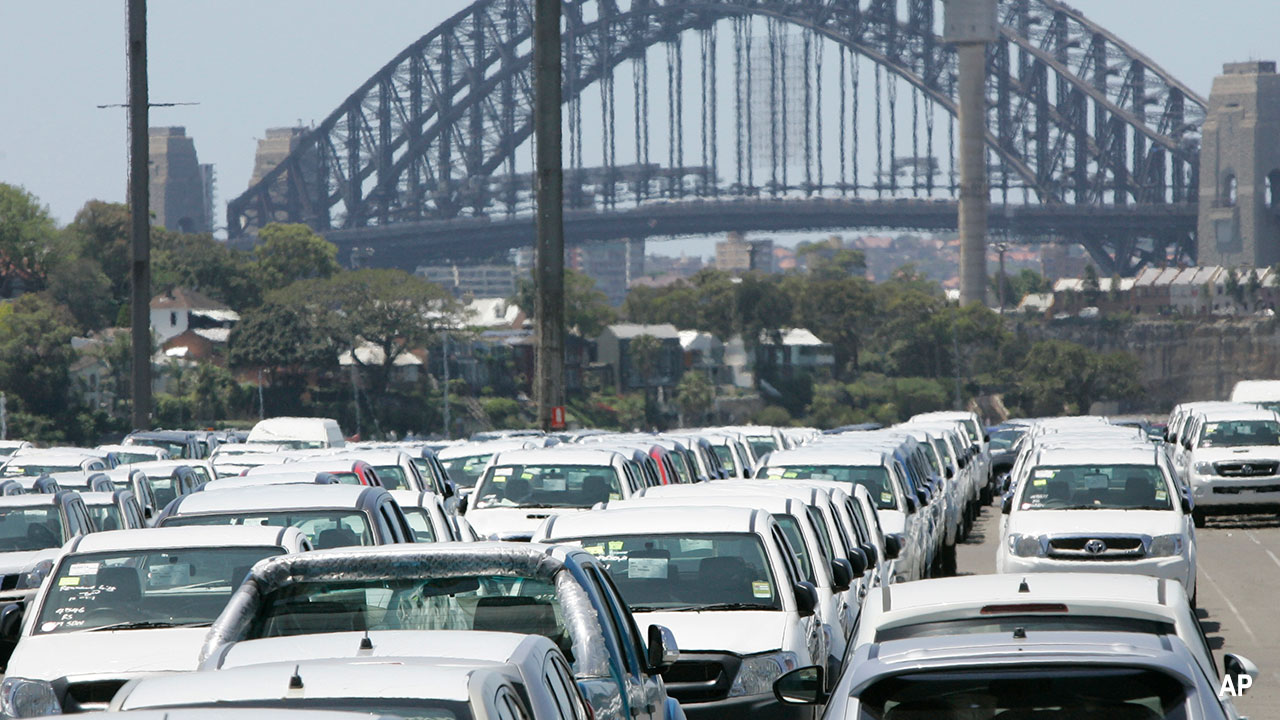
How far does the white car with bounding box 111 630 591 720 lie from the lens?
15.7 feet

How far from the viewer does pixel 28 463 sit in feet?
89.5

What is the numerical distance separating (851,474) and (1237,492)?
1211 cm

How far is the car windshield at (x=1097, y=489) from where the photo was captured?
18.1 metres

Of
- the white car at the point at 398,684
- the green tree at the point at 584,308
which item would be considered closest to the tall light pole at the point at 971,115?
the green tree at the point at 584,308

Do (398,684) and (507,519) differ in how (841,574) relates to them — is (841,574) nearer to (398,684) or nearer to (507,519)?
(398,684)

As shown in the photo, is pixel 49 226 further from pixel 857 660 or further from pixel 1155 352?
pixel 857 660

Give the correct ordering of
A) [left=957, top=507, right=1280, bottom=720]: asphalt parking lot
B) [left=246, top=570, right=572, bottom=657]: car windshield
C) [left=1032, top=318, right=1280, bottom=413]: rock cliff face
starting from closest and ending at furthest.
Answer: [left=246, top=570, right=572, bottom=657]: car windshield, [left=957, top=507, right=1280, bottom=720]: asphalt parking lot, [left=1032, top=318, right=1280, bottom=413]: rock cliff face

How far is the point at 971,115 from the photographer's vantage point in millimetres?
167750

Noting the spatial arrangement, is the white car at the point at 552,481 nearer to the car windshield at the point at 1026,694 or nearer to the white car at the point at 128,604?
the white car at the point at 128,604

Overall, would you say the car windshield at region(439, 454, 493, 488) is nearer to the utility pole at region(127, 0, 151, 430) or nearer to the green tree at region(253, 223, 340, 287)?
the utility pole at region(127, 0, 151, 430)

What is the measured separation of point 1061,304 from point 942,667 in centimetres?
18826

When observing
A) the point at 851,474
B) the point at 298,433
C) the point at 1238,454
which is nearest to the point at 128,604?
the point at 851,474

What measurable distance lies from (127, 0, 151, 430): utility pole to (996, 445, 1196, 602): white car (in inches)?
716

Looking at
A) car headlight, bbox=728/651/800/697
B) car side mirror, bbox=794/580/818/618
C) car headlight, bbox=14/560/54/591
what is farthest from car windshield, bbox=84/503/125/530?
car headlight, bbox=728/651/800/697
